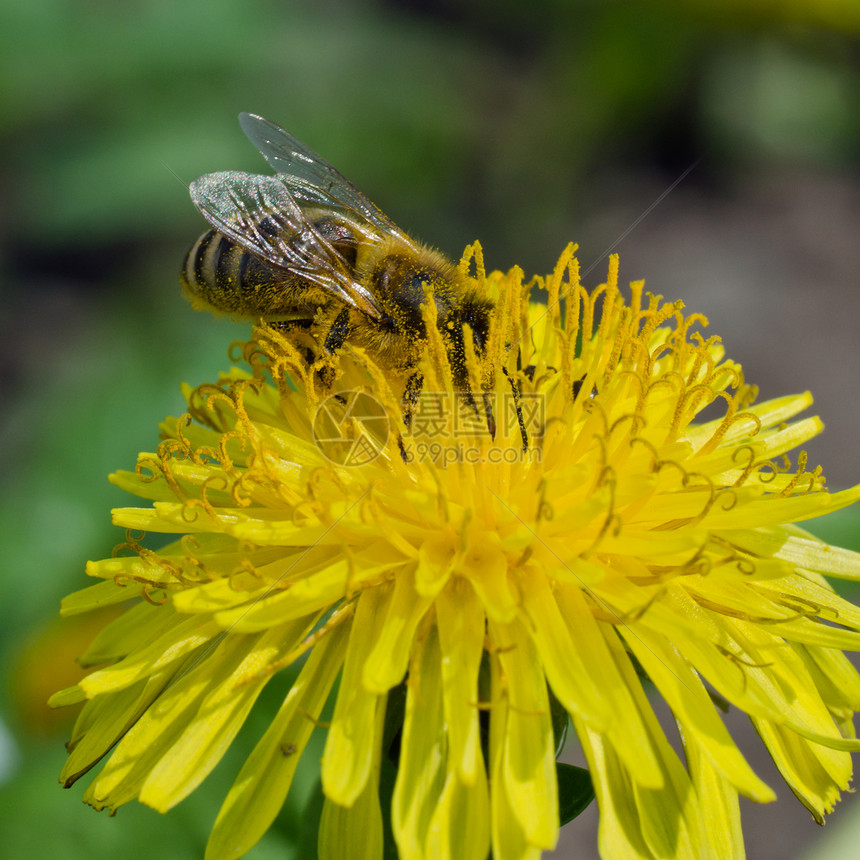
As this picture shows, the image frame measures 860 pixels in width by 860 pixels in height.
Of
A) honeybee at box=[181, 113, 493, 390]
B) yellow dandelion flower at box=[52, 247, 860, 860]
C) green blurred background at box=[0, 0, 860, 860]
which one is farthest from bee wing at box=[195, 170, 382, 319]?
green blurred background at box=[0, 0, 860, 860]

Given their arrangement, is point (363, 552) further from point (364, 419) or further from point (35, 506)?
point (35, 506)

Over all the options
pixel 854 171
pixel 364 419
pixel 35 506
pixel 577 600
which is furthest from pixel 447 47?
pixel 577 600

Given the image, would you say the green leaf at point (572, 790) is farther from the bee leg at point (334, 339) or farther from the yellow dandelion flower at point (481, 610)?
the bee leg at point (334, 339)

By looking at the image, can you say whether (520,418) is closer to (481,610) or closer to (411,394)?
(411,394)

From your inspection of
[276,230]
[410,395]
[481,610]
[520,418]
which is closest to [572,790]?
[481,610]

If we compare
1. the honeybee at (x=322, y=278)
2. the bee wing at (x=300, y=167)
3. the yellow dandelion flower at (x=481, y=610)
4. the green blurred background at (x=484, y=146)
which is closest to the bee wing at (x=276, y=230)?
the honeybee at (x=322, y=278)

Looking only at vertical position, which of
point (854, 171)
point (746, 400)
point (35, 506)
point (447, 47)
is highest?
point (854, 171)

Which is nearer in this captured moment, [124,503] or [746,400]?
[746,400]
